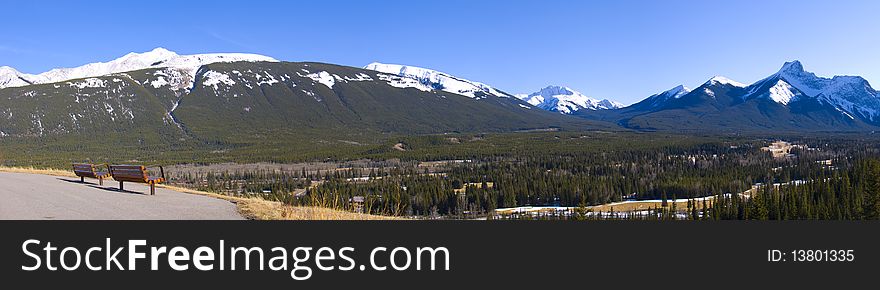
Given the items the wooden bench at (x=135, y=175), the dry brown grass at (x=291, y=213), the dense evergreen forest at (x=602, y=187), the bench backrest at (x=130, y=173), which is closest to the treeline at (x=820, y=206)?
the dense evergreen forest at (x=602, y=187)

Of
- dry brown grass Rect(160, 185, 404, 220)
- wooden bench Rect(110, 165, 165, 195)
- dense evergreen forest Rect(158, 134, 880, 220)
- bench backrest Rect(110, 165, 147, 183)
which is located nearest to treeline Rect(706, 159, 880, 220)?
dense evergreen forest Rect(158, 134, 880, 220)

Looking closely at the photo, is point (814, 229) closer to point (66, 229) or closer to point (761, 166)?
point (66, 229)

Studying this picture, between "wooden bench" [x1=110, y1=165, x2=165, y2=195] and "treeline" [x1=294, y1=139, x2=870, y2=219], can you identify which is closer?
"wooden bench" [x1=110, y1=165, x2=165, y2=195]

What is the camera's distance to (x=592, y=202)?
407 ft

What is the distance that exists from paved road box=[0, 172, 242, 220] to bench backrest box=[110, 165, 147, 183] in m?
0.47

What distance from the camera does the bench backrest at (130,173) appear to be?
2028 centimetres

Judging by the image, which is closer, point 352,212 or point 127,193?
point 352,212

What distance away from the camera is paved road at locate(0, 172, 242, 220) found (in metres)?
13.8

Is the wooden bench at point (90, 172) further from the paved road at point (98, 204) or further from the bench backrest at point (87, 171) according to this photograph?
the paved road at point (98, 204)

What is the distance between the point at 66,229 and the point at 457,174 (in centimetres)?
15914

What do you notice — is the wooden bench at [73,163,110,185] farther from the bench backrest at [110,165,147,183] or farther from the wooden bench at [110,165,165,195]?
the bench backrest at [110,165,147,183]

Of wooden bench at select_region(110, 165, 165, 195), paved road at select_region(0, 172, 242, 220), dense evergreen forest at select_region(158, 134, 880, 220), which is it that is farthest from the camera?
dense evergreen forest at select_region(158, 134, 880, 220)

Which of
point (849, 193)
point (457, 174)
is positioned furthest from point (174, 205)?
point (457, 174)

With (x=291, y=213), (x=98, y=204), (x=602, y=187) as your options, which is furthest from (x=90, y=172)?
(x=602, y=187)
